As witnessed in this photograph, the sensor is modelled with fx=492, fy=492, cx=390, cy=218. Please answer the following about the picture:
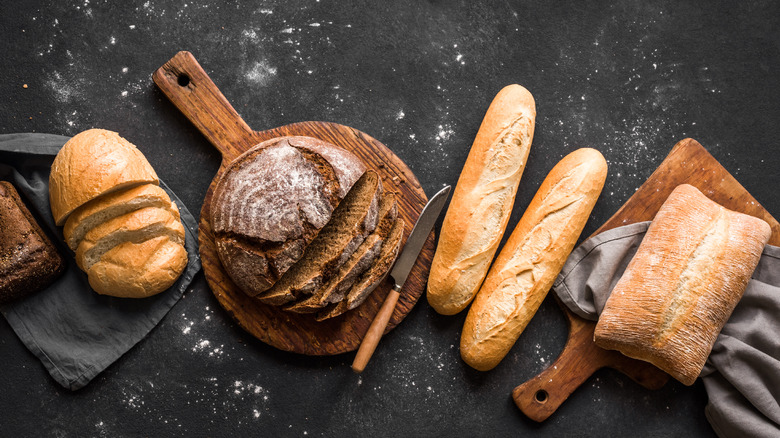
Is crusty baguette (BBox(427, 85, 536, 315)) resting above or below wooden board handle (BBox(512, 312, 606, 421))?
above

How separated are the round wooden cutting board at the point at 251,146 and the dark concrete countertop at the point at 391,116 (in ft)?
0.32

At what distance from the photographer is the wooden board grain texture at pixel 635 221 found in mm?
2195

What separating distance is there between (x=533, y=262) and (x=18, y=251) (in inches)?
82.8

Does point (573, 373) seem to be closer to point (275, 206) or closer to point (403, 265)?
point (403, 265)

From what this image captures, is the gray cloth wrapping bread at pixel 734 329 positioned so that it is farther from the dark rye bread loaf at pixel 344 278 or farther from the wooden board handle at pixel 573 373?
the dark rye bread loaf at pixel 344 278

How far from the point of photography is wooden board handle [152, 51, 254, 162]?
7.20ft

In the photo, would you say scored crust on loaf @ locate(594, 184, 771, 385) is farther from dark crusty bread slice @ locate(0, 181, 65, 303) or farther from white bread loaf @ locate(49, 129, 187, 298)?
dark crusty bread slice @ locate(0, 181, 65, 303)

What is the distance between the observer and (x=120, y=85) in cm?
226

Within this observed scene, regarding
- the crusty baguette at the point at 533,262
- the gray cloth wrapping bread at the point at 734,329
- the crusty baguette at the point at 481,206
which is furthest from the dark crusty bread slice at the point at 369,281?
the gray cloth wrapping bread at the point at 734,329

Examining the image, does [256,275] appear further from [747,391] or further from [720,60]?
[720,60]

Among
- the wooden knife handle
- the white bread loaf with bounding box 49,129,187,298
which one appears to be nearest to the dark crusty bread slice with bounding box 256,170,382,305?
the wooden knife handle

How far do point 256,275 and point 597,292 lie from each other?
1447 millimetres

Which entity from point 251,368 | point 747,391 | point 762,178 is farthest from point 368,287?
point 762,178

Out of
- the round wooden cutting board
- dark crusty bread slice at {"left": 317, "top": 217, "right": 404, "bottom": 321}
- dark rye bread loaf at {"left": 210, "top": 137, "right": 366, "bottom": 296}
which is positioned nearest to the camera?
dark rye bread loaf at {"left": 210, "top": 137, "right": 366, "bottom": 296}
